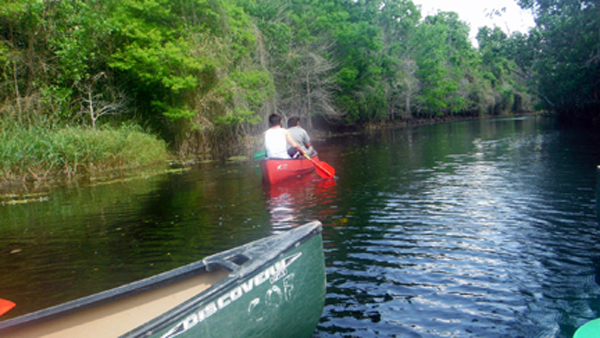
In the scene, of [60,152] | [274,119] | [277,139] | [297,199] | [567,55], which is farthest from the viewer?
[567,55]

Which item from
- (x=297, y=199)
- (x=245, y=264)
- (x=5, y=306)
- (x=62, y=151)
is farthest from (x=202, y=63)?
(x=245, y=264)

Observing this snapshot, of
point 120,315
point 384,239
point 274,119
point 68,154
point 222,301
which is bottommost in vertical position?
point 384,239

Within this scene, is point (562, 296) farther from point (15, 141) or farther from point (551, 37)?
point (551, 37)

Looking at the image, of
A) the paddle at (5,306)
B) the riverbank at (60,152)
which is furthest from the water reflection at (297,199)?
the riverbank at (60,152)

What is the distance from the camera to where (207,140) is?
23109 millimetres

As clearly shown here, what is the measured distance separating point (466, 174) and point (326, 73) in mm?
26223

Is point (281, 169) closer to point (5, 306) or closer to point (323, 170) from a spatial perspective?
point (323, 170)

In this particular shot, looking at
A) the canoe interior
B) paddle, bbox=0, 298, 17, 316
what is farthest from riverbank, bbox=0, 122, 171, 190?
the canoe interior

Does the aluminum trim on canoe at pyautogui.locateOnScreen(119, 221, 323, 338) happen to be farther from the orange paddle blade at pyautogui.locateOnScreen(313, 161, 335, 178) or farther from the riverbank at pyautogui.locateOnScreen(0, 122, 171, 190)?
the riverbank at pyautogui.locateOnScreen(0, 122, 171, 190)

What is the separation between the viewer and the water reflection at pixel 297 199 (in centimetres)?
766

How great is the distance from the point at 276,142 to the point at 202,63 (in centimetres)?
1040

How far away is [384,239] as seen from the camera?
6.27m

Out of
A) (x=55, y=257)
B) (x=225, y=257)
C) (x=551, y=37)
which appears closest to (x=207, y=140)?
(x=55, y=257)

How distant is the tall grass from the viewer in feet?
43.3
